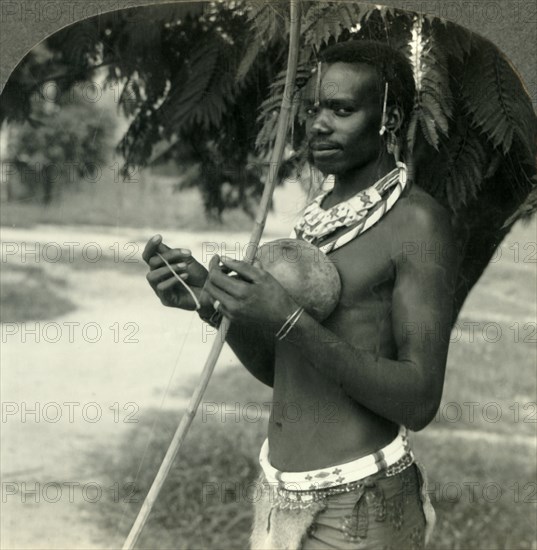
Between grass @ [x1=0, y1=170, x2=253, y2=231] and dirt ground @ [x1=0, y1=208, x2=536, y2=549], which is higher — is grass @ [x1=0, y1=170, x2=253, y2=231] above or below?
above

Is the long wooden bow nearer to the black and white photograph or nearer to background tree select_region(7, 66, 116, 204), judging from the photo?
the black and white photograph

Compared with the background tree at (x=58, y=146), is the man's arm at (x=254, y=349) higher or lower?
lower

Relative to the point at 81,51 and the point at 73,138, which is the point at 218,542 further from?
the point at 81,51

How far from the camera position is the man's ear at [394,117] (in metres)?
A: 2.25

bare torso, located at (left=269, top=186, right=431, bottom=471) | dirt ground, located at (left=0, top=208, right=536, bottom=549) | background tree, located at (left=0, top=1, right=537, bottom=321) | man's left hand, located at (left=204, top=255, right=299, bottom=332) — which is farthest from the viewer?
dirt ground, located at (left=0, top=208, right=536, bottom=549)

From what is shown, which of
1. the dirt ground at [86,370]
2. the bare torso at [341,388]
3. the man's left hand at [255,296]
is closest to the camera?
the man's left hand at [255,296]

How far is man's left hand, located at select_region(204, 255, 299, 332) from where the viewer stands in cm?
211

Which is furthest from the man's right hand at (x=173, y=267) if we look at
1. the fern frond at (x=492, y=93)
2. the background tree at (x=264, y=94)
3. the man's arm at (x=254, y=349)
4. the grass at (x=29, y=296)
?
the fern frond at (x=492, y=93)

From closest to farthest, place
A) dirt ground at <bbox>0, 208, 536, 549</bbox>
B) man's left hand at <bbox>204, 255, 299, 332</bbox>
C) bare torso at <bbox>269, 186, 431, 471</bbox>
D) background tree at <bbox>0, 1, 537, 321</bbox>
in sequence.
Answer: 1. man's left hand at <bbox>204, 255, 299, 332</bbox>
2. bare torso at <bbox>269, 186, 431, 471</bbox>
3. background tree at <bbox>0, 1, 537, 321</bbox>
4. dirt ground at <bbox>0, 208, 536, 549</bbox>

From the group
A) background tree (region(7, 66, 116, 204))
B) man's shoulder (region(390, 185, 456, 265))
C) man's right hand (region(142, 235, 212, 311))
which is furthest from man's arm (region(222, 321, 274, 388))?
background tree (region(7, 66, 116, 204))

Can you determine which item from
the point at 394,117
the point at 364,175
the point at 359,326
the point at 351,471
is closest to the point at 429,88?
the point at 394,117

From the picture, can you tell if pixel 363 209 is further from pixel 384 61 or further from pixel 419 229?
pixel 384 61

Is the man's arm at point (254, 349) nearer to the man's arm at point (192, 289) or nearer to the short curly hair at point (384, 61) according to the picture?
the man's arm at point (192, 289)

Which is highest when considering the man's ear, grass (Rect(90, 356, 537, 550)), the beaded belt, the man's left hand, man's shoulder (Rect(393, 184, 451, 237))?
the man's ear
